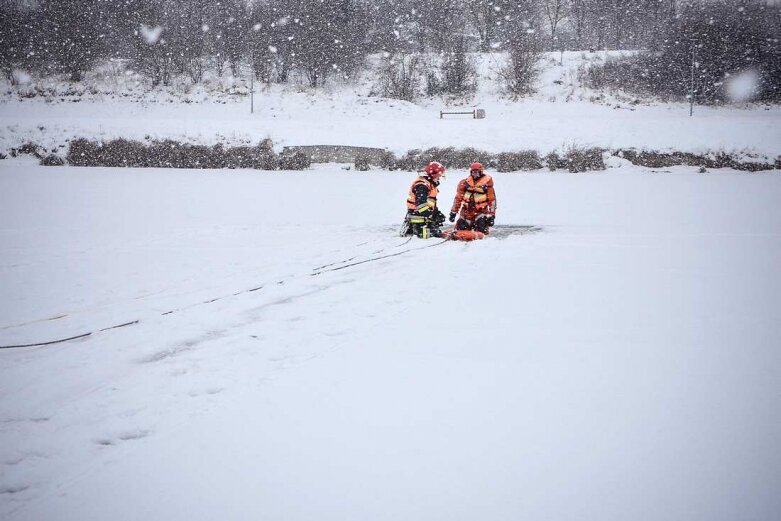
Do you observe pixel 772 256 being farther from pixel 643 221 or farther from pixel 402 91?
pixel 402 91

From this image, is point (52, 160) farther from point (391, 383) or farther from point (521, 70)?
point (521, 70)

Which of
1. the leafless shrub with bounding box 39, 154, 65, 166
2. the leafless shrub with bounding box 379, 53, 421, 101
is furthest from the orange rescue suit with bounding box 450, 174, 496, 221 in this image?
the leafless shrub with bounding box 379, 53, 421, 101

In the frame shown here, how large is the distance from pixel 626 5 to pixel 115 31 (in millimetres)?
48116

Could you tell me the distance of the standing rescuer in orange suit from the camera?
372 inches

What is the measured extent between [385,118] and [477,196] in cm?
2315

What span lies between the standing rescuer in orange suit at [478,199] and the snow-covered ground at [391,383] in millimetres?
1364

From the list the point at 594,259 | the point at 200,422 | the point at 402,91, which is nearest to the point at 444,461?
the point at 200,422

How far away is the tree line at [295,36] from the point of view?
122 ft

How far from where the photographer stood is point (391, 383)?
3.52 meters

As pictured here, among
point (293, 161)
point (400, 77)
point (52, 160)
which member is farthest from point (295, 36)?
point (52, 160)

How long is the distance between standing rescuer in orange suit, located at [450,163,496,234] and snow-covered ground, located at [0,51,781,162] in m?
14.9

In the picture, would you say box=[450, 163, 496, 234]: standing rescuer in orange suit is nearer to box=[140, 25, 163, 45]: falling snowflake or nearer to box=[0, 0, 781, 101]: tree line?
box=[0, 0, 781, 101]: tree line

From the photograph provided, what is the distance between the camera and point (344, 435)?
290cm

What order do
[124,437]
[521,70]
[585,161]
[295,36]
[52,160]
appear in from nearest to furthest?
[124,437], [585,161], [52,160], [521,70], [295,36]
